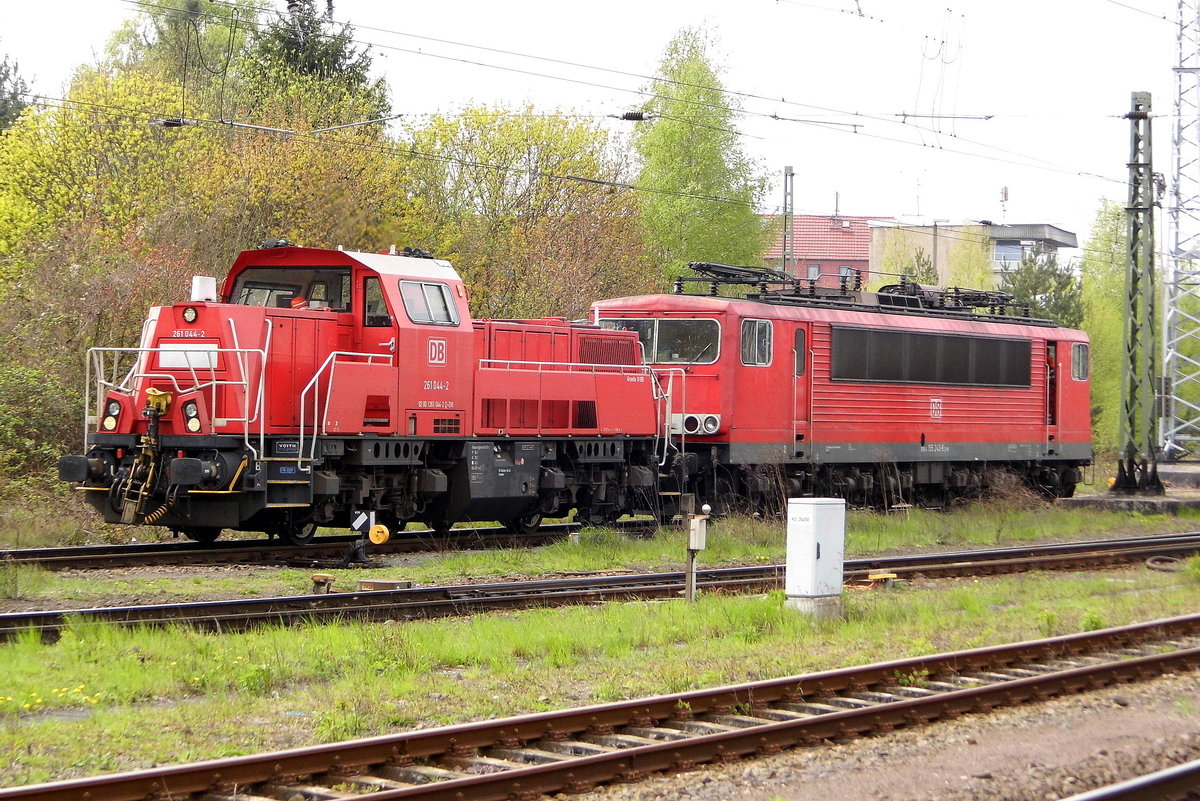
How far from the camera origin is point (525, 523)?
62.5ft

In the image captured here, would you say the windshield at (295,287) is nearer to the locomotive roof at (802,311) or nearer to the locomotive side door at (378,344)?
the locomotive side door at (378,344)

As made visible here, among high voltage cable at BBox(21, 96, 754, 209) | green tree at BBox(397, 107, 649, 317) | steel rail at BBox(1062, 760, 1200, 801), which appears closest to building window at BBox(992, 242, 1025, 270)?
high voltage cable at BBox(21, 96, 754, 209)

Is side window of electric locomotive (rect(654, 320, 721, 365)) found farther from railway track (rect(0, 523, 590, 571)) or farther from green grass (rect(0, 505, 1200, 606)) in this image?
railway track (rect(0, 523, 590, 571))

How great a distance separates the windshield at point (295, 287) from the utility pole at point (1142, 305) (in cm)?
1782

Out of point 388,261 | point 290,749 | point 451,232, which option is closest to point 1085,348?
point 451,232

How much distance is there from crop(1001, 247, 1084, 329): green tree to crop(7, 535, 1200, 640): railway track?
35663mm

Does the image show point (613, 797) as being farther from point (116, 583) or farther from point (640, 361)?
point (640, 361)

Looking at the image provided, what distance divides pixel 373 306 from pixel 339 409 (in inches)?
58.7

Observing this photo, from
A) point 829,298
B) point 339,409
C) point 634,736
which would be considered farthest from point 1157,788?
point 829,298

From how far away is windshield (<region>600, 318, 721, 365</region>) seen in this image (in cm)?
2091

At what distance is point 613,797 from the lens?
267 inches

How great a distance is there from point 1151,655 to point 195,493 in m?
9.86

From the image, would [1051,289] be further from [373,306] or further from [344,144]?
[373,306]

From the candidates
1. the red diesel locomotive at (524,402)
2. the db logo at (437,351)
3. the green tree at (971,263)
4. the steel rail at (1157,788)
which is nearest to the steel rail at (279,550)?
the red diesel locomotive at (524,402)
